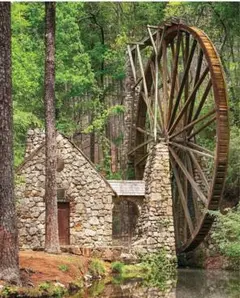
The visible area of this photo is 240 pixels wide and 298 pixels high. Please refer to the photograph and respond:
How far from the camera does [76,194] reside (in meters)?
18.2

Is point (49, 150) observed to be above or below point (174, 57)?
below

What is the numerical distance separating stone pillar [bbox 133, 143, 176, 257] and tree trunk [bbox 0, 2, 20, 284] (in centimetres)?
645

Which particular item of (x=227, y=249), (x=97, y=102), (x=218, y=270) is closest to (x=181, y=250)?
(x=218, y=270)

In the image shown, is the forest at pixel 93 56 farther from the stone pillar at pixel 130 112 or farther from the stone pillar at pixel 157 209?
the stone pillar at pixel 157 209

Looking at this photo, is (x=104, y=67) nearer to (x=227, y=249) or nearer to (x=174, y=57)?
(x=174, y=57)

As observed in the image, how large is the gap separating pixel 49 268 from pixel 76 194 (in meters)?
5.47

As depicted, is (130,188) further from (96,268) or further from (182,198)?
(96,268)

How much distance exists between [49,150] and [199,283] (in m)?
4.65

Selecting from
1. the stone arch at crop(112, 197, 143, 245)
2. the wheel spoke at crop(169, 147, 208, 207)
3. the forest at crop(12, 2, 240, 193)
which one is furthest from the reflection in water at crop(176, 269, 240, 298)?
the stone arch at crop(112, 197, 143, 245)

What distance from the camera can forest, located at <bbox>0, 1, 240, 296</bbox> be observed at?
21.9 m

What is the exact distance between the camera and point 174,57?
19922mm

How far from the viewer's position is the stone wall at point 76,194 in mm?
17688

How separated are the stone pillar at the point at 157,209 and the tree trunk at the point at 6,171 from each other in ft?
21.2

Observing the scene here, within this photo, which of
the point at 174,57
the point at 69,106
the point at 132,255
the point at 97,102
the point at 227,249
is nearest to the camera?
the point at 227,249
